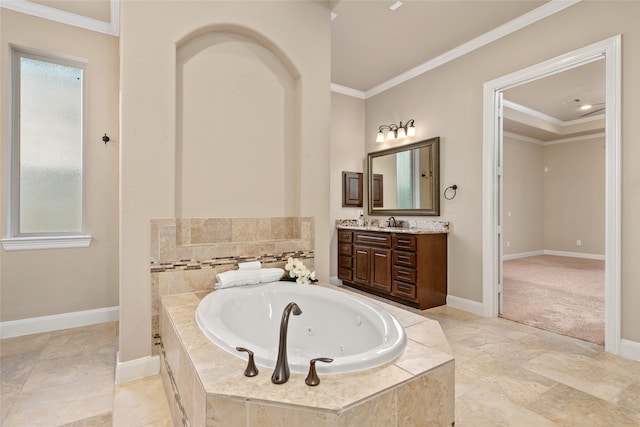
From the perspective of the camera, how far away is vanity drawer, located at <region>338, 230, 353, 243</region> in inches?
168

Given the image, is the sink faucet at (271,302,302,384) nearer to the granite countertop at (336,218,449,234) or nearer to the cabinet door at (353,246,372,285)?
the granite countertop at (336,218,449,234)

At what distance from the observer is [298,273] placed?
2.39m

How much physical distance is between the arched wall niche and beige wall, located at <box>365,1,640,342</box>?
1939 mm

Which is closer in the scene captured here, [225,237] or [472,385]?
[472,385]

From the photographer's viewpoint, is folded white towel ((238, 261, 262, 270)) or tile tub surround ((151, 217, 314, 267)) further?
folded white towel ((238, 261, 262, 270))

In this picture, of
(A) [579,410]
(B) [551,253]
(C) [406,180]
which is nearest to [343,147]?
(C) [406,180]

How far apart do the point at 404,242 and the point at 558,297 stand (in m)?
2.21

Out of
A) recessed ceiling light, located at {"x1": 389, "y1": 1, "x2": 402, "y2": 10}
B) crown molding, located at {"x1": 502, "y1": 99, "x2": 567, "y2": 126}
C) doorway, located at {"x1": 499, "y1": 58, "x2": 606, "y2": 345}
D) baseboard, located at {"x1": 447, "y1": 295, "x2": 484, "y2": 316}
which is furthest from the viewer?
crown molding, located at {"x1": 502, "y1": 99, "x2": 567, "y2": 126}

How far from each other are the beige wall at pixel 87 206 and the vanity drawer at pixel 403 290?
2.91m

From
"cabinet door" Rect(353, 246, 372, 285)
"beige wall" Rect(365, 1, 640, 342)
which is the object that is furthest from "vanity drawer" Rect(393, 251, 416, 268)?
"beige wall" Rect(365, 1, 640, 342)

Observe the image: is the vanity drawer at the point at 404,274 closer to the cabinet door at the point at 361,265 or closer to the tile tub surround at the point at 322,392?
the cabinet door at the point at 361,265

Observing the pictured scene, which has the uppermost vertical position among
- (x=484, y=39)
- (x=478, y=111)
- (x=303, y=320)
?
(x=484, y=39)

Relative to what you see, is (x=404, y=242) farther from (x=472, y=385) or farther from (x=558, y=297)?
(x=558, y=297)

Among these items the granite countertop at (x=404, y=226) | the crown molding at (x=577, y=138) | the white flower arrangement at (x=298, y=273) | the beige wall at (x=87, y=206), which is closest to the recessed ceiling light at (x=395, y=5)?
the granite countertop at (x=404, y=226)
